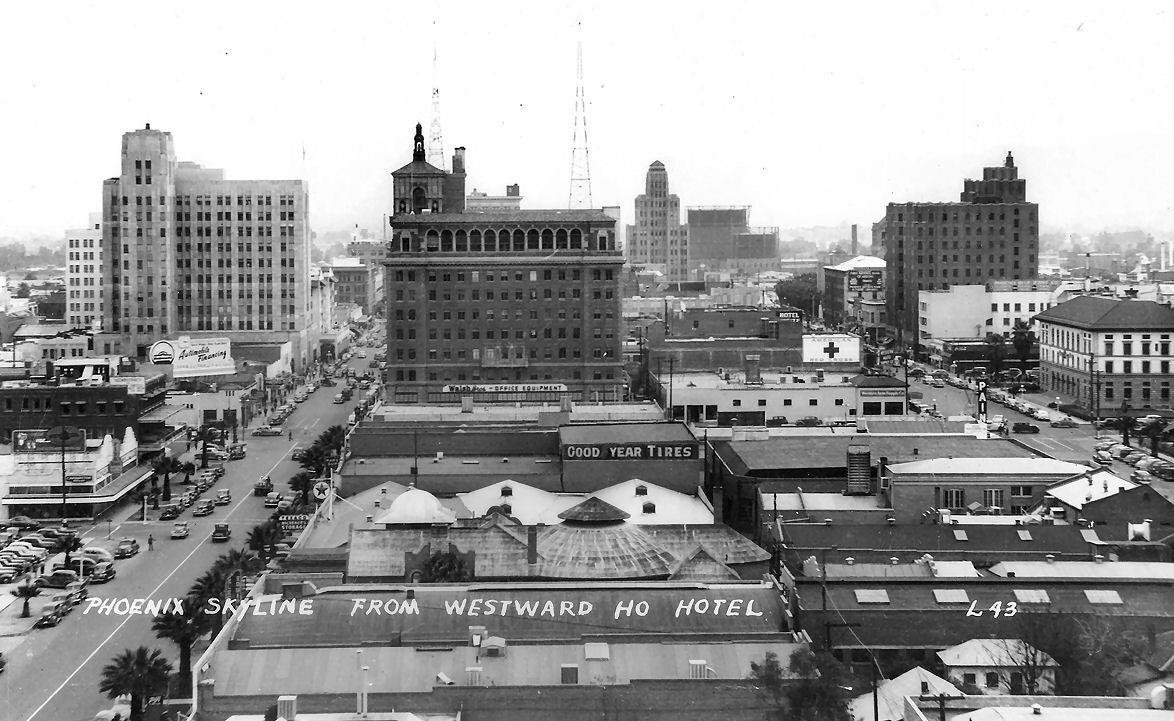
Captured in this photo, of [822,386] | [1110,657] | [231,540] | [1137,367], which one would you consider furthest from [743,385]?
[1110,657]

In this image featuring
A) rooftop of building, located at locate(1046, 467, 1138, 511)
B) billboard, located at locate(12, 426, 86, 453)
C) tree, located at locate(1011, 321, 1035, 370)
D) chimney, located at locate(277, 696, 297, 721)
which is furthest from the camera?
tree, located at locate(1011, 321, 1035, 370)

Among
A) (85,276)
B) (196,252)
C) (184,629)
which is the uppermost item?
(196,252)

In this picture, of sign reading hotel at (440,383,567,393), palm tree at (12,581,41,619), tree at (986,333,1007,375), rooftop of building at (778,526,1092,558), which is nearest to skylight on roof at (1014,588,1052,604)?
rooftop of building at (778,526,1092,558)

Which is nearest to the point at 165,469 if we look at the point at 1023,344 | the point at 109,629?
the point at 109,629

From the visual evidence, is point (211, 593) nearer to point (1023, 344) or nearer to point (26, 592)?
point (26, 592)

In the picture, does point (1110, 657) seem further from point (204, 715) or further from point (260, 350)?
point (260, 350)

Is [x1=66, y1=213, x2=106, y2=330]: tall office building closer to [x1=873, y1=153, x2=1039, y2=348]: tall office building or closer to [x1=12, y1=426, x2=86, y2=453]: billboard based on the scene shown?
[x1=12, y1=426, x2=86, y2=453]: billboard
